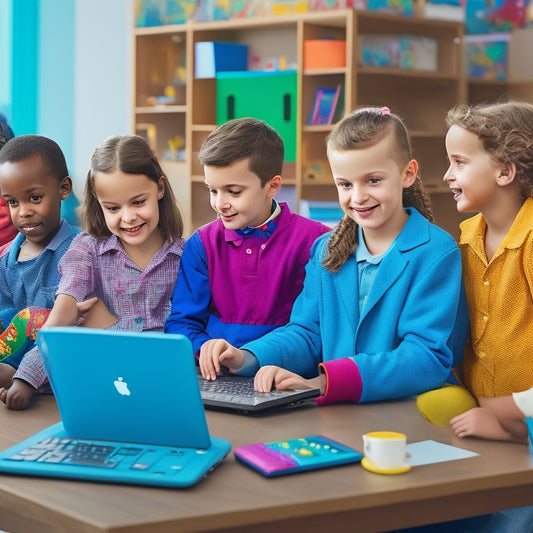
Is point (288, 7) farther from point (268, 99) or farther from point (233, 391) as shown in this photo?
point (233, 391)

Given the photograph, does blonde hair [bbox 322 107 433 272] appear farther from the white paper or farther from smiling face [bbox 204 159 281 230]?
the white paper

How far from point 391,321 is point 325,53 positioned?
11.8 ft

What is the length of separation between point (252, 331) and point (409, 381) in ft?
1.52

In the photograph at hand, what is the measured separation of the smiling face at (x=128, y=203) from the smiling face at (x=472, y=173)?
605mm

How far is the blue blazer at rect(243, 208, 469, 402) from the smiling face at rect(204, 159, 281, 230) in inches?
6.5

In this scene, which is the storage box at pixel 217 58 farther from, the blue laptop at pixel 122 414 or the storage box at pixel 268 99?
the blue laptop at pixel 122 414

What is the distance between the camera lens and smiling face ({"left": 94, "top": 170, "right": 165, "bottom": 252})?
1783 millimetres

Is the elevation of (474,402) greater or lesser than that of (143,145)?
lesser

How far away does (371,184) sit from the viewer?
1.62 m

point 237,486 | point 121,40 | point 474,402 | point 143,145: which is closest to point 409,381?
point 474,402

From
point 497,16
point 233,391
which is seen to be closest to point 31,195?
point 233,391

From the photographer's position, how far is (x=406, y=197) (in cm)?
177

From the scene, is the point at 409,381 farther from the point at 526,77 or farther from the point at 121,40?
the point at 121,40

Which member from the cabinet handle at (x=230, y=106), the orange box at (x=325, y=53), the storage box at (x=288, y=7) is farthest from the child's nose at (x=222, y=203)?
the cabinet handle at (x=230, y=106)
